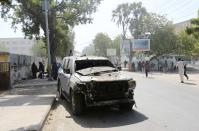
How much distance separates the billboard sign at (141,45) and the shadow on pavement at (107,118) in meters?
54.0

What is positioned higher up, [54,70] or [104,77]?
[104,77]

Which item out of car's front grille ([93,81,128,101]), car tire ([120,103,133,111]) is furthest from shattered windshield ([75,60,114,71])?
car's front grille ([93,81,128,101])

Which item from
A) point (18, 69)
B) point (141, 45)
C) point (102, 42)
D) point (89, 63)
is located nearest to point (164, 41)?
point (141, 45)

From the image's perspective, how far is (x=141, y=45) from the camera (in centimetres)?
6762

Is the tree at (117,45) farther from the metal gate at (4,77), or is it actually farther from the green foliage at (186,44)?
the metal gate at (4,77)

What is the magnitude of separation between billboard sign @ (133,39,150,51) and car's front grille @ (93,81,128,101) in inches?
2159

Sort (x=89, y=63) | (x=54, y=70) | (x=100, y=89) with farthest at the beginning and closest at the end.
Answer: (x=54, y=70)
(x=89, y=63)
(x=100, y=89)

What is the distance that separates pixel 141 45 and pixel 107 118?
57.2 meters

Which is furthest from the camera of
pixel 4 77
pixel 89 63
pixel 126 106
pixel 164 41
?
pixel 164 41

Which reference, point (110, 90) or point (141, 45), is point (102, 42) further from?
point (110, 90)

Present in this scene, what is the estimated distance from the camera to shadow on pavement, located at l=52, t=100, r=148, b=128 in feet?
33.7

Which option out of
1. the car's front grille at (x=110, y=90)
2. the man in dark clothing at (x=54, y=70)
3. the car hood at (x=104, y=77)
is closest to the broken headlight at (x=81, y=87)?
the car hood at (x=104, y=77)

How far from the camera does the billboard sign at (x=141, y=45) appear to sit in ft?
217

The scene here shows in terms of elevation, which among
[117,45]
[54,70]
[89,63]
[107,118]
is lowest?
[107,118]
